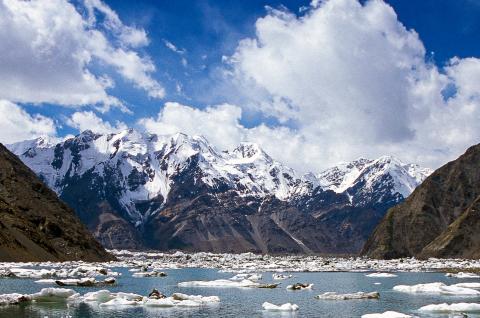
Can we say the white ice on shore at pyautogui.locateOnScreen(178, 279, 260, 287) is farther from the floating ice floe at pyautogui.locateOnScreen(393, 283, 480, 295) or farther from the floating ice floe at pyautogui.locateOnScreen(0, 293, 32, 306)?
the floating ice floe at pyautogui.locateOnScreen(0, 293, 32, 306)

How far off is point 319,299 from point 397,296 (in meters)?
13.9

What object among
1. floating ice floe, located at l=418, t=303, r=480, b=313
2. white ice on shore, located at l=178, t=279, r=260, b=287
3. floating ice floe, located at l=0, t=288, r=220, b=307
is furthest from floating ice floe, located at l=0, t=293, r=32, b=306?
floating ice floe, located at l=418, t=303, r=480, b=313

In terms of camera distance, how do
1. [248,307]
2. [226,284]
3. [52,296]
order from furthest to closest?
[226,284] → [52,296] → [248,307]

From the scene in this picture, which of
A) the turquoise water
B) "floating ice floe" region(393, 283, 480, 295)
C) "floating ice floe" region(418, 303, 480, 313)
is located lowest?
the turquoise water

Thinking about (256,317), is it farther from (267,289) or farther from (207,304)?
(267,289)

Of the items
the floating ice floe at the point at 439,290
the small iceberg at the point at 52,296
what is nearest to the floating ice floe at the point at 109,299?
the small iceberg at the point at 52,296

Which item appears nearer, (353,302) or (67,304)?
(67,304)

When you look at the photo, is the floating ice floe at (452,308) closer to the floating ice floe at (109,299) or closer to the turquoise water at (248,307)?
the turquoise water at (248,307)

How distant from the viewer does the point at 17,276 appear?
4857 inches

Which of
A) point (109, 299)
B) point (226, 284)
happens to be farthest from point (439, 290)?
point (109, 299)

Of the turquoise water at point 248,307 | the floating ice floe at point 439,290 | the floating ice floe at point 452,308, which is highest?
the floating ice floe at point 439,290

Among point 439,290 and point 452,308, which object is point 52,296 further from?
point 439,290

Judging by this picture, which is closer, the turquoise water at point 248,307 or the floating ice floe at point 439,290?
the turquoise water at point 248,307

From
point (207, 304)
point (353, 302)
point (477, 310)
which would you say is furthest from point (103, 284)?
point (477, 310)
